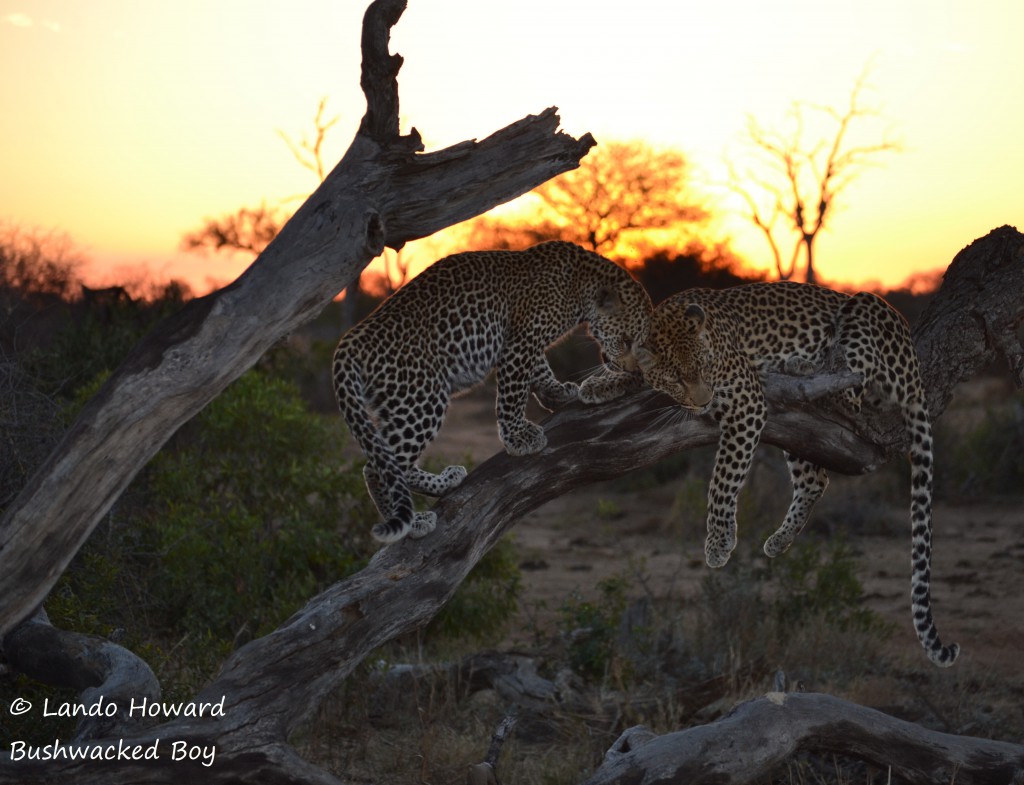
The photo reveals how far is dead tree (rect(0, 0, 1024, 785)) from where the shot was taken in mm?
4504

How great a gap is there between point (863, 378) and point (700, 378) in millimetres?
963

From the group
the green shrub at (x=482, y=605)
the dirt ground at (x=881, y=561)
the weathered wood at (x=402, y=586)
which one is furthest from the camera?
the dirt ground at (x=881, y=561)

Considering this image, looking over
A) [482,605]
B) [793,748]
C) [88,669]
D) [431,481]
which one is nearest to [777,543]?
[793,748]

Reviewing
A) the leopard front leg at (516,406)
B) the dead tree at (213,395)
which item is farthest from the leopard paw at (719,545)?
the leopard front leg at (516,406)

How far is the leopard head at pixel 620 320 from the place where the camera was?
629 centimetres

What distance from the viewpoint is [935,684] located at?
29.5ft

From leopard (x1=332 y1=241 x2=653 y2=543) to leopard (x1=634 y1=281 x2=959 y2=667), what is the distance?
0.99 ft

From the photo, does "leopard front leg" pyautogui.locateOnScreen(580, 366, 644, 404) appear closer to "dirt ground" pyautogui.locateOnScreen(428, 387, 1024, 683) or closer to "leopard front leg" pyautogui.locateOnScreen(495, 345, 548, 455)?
"leopard front leg" pyautogui.locateOnScreen(495, 345, 548, 455)

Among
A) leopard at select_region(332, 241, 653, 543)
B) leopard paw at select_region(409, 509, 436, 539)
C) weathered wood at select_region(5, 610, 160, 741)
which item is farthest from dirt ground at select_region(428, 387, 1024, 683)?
weathered wood at select_region(5, 610, 160, 741)

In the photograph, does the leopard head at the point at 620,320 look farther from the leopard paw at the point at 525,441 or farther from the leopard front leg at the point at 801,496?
the leopard front leg at the point at 801,496

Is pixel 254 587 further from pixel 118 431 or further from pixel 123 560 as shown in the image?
pixel 118 431

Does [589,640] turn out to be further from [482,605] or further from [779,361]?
[779,361]

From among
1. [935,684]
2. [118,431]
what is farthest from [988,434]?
[118,431]

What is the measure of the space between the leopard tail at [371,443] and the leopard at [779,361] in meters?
1.36
